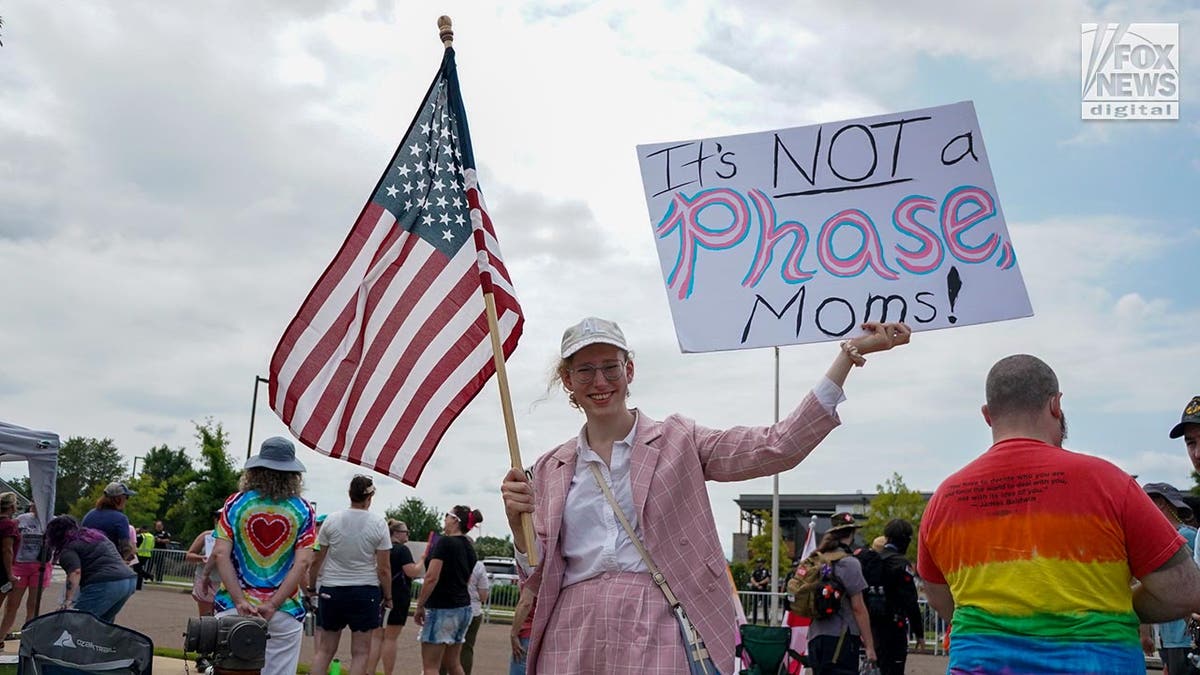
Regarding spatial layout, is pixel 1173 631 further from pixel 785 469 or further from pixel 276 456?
pixel 276 456

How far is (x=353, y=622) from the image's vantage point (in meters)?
9.66

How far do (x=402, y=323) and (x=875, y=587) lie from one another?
5832mm

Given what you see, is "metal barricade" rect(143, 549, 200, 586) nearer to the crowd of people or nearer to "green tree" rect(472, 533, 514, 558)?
the crowd of people

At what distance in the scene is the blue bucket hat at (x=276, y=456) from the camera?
685 cm

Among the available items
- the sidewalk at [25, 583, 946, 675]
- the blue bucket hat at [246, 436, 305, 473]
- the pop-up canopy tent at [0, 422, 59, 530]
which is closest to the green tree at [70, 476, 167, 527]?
the sidewalk at [25, 583, 946, 675]

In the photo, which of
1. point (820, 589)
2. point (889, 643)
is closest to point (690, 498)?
point (820, 589)

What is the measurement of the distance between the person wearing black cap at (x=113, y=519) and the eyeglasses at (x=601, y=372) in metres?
9.13

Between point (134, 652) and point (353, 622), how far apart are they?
321 cm

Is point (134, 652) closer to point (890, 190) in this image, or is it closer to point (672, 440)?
point (672, 440)

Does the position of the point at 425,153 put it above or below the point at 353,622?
above

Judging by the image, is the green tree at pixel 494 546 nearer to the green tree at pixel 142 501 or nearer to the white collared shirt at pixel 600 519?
the green tree at pixel 142 501

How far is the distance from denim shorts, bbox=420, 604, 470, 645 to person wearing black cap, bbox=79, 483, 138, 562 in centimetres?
349

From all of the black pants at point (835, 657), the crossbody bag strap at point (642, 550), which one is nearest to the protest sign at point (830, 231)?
the crossbody bag strap at point (642, 550)

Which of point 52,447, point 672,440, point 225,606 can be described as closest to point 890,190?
point 672,440
